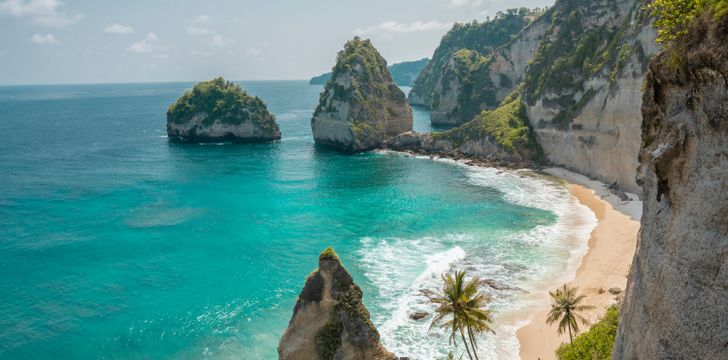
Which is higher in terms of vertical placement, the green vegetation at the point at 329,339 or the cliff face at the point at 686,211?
the cliff face at the point at 686,211

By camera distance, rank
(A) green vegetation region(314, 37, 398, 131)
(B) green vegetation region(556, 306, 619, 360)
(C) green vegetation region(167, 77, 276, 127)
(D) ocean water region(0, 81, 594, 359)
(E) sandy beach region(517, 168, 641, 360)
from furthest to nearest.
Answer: (C) green vegetation region(167, 77, 276, 127)
(A) green vegetation region(314, 37, 398, 131)
(D) ocean water region(0, 81, 594, 359)
(E) sandy beach region(517, 168, 641, 360)
(B) green vegetation region(556, 306, 619, 360)

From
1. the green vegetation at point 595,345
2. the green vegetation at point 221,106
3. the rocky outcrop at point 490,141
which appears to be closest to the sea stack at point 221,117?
the green vegetation at point 221,106

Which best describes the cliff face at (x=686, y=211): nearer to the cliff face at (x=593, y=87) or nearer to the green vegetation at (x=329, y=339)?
the green vegetation at (x=329, y=339)

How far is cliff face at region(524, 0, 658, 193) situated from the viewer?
69.9 m

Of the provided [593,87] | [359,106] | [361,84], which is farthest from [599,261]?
[361,84]

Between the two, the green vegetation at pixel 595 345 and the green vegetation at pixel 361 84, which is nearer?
the green vegetation at pixel 595 345

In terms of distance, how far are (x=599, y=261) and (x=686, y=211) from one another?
3693cm

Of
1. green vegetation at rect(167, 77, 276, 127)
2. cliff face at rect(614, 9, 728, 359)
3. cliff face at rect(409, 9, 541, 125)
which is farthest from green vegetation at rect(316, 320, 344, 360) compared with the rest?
cliff face at rect(409, 9, 541, 125)

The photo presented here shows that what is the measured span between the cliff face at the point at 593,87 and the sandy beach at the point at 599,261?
529cm

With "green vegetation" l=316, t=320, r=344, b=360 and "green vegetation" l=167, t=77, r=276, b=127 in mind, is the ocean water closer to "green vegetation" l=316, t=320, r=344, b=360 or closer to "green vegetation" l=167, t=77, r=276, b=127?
"green vegetation" l=316, t=320, r=344, b=360

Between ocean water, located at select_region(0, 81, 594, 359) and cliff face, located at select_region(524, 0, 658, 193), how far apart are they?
875 cm

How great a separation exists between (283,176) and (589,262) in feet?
191

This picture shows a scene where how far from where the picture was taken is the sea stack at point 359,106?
11762cm

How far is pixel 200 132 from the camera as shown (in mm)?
135250
